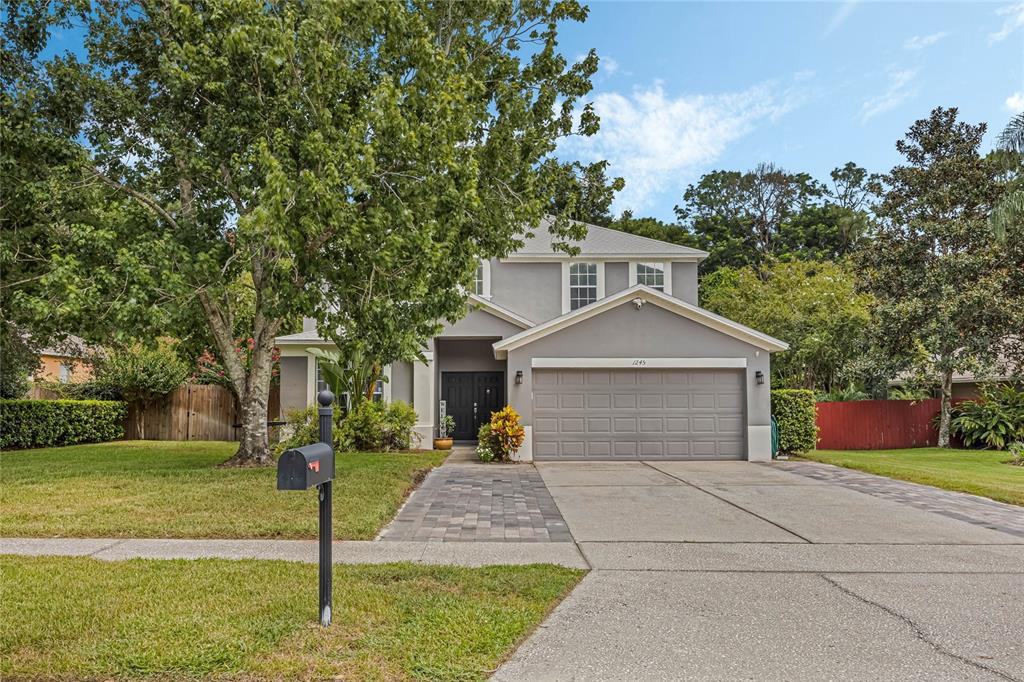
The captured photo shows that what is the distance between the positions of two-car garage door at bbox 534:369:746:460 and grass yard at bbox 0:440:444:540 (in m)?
3.51

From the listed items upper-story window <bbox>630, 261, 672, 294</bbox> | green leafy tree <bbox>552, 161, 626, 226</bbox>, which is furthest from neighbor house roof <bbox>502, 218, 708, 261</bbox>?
Answer: green leafy tree <bbox>552, 161, 626, 226</bbox>

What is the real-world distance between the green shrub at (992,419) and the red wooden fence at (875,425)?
0.90m

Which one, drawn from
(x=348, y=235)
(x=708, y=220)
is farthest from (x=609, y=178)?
(x=708, y=220)

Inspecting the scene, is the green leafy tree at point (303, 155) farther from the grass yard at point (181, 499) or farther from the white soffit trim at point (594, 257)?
the white soffit trim at point (594, 257)

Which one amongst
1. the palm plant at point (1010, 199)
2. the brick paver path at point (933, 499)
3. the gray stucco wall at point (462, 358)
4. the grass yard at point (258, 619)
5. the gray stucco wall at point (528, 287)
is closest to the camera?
the grass yard at point (258, 619)

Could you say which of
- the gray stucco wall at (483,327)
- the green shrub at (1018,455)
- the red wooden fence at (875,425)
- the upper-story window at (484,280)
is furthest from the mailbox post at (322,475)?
the red wooden fence at (875,425)

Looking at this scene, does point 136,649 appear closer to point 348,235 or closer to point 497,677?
point 497,677

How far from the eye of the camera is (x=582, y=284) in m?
19.2

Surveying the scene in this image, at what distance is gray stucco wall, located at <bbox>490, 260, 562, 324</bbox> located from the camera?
62.5 ft

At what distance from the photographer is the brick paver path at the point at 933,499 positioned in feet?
26.4

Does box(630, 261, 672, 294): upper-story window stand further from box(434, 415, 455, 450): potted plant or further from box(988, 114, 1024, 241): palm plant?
box(988, 114, 1024, 241): palm plant

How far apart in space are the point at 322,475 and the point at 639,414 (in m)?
11.8

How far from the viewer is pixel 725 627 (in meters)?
4.21

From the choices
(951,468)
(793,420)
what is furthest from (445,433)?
(951,468)
